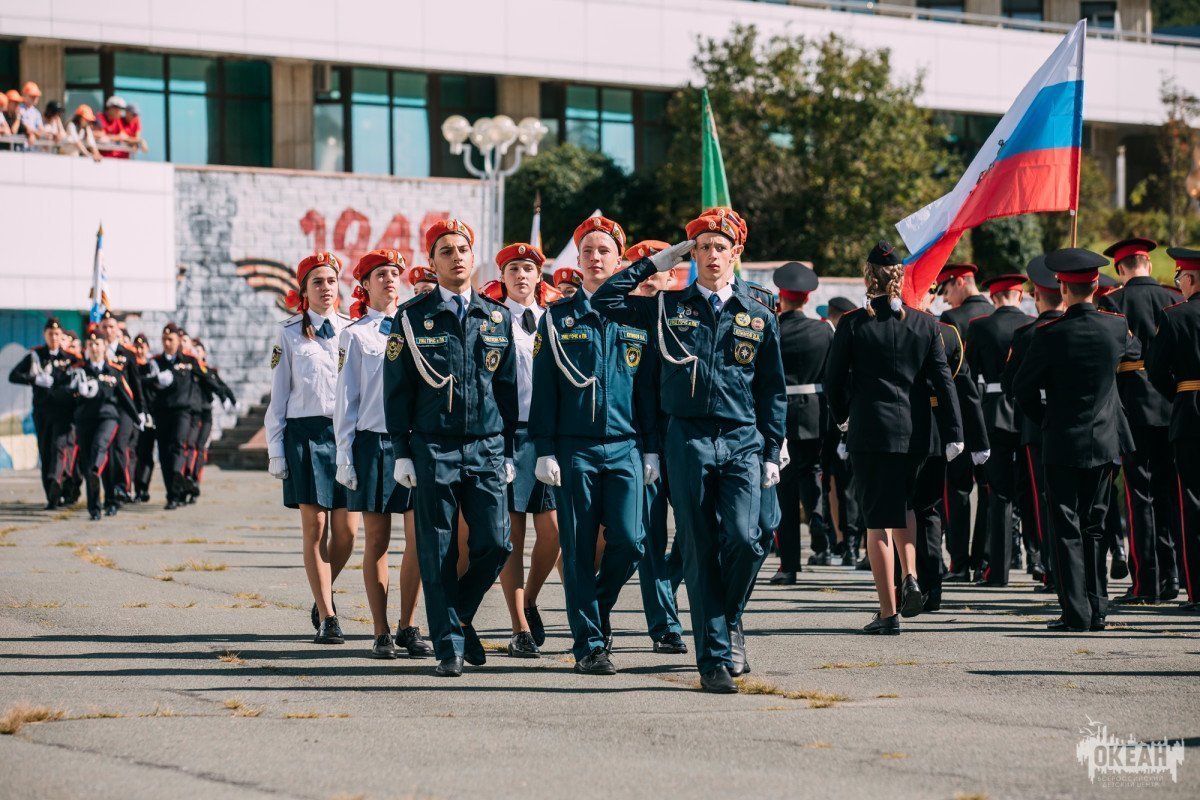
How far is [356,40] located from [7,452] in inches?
538

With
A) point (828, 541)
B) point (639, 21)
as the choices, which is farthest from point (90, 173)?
point (828, 541)

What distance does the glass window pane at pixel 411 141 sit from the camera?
4044 cm

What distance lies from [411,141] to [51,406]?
71.4 feet

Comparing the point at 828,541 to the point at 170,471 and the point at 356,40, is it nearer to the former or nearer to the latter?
the point at 170,471

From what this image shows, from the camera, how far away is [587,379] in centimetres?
838

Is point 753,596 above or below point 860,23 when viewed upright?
below

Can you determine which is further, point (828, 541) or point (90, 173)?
point (90, 173)

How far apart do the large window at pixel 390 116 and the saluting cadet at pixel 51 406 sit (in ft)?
65.0

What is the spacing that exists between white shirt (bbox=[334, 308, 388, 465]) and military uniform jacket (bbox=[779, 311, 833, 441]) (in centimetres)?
458

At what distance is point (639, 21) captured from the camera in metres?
42.0

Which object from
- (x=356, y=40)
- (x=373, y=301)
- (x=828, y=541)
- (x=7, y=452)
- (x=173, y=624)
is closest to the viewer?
(x=373, y=301)

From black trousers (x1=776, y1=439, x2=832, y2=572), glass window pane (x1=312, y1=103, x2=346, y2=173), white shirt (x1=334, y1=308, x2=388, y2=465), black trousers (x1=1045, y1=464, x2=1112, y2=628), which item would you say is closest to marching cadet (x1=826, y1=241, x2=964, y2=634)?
black trousers (x1=1045, y1=464, x2=1112, y2=628)

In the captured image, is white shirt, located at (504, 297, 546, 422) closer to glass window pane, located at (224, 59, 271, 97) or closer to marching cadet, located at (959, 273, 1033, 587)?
marching cadet, located at (959, 273, 1033, 587)

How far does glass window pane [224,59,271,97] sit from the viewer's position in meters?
38.8
